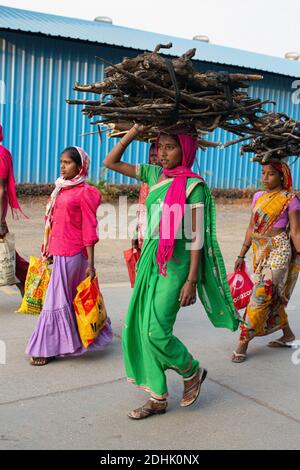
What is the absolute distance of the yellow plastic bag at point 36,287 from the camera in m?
5.02

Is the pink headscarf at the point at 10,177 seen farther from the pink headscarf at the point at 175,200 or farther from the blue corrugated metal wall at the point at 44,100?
the blue corrugated metal wall at the point at 44,100

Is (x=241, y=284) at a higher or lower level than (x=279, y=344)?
higher

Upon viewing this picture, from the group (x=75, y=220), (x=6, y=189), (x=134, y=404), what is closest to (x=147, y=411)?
(x=134, y=404)

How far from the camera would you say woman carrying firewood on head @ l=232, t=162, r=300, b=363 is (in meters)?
4.94

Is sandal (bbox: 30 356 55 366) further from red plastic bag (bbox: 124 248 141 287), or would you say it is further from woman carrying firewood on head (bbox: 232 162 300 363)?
woman carrying firewood on head (bbox: 232 162 300 363)

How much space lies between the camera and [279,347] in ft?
17.7

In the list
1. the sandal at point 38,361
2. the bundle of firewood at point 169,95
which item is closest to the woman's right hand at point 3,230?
the sandal at point 38,361

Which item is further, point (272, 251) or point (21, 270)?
point (21, 270)

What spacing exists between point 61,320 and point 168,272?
1.27 m

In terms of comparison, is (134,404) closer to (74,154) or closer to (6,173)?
(74,154)

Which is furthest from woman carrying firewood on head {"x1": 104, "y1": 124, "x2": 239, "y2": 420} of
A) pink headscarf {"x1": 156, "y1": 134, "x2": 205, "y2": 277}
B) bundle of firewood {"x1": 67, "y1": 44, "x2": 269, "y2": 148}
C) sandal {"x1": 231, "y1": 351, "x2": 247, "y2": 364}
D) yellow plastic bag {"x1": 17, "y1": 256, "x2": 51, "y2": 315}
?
yellow plastic bag {"x1": 17, "y1": 256, "x2": 51, "y2": 315}

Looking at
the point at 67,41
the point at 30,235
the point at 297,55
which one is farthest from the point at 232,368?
the point at 297,55

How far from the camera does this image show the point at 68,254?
4715 mm

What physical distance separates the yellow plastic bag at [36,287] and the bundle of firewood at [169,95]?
1.76m
